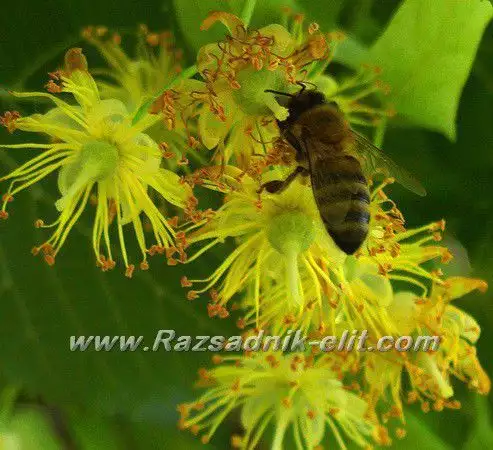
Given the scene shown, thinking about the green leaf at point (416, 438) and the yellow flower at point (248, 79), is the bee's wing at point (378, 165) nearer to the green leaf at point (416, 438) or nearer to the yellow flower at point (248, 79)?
the yellow flower at point (248, 79)

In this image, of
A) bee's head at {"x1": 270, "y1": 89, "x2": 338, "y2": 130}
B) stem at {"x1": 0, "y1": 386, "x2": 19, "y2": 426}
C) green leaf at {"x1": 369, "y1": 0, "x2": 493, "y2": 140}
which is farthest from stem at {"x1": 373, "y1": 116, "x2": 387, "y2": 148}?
stem at {"x1": 0, "y1": 386, "x2": 19, "y2": 426}

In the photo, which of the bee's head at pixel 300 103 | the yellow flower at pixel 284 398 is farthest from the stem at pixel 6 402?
the bee's head at pixel 300 103

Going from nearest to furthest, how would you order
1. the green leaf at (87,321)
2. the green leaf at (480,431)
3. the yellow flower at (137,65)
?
1. the yellow flower at (137,65)
2. the green leaf at (87,321)
3. the green leaf at (480,431)

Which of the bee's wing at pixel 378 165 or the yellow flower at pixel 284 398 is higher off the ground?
the bee's wing at pixel 378 165

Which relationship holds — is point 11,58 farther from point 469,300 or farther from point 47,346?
point 469,300

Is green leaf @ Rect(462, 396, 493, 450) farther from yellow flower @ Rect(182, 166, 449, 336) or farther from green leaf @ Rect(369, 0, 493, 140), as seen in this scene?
green leaf @ Rect(369, 0, 493, 140)

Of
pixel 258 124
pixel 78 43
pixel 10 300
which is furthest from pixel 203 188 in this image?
pixel 10 300
